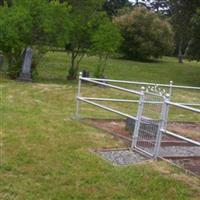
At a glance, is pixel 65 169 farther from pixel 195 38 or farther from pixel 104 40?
pixel 195 38

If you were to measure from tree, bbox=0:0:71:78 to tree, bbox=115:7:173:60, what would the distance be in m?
20.9

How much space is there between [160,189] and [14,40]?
12537mm

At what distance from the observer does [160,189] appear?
6.07 meters

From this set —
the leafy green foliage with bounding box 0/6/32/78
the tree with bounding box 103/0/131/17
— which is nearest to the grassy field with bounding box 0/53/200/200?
the leafy green foliage with bounding box 0/6/32/78

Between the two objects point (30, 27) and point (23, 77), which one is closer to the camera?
point (23, 77)

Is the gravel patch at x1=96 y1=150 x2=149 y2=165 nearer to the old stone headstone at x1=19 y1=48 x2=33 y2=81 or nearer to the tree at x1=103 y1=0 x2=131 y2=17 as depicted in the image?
the old stone headstone at x1=19 y1=48 x2=33 y2=81

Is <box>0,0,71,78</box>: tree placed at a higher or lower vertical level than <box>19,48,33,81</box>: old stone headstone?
higher

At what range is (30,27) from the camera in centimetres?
1792

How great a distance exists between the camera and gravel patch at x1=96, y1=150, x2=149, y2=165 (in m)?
7.32

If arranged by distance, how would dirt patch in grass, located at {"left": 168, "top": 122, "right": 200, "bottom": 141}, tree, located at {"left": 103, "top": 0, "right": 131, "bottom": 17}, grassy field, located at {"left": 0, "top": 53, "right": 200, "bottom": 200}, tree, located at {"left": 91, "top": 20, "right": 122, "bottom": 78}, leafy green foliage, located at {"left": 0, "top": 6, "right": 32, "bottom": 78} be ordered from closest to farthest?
grassy field, located at {"left": 0, "top": 53, "right": 200, "bottom": 200} → dirt patch in grass, located at {"left": 168, "top": 122, "right": 200, "bottom": 141} → leafy green foliage, located at {"left": 0, "top": 6, "right": 32, "bottom": 78} → tree, located at {"left": 91, "top": 20, "right": 122, "bottom": 78} → tree, located at {"left": 103, "top": 0, "right": 131, "bottom": 17}

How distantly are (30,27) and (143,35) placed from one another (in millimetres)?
22526

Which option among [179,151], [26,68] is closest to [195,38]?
[26,68]

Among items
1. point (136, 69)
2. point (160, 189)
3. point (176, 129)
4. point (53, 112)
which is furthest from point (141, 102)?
point (136, 69)

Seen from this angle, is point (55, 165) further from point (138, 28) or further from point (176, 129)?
point (138, 28)
